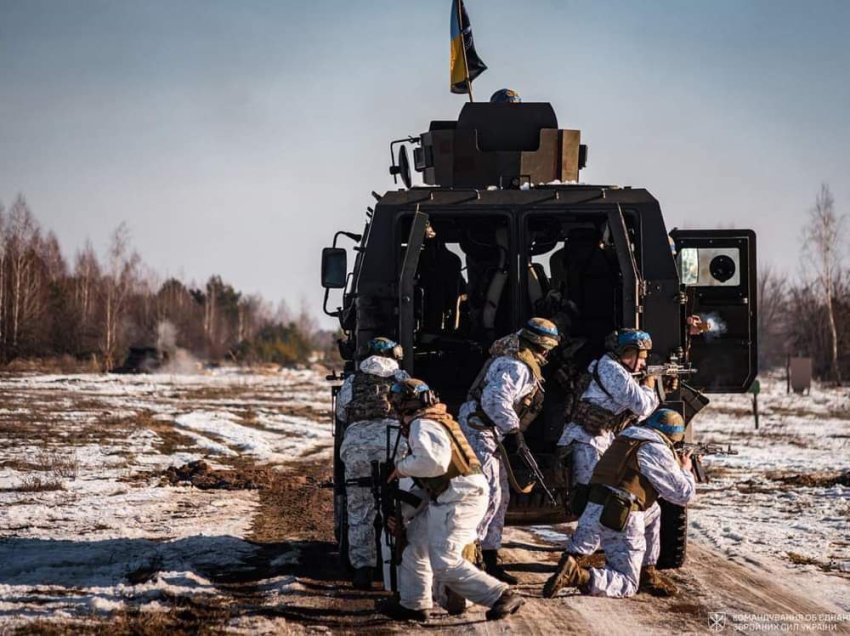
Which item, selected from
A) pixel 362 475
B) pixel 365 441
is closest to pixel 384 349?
pixel 365 441

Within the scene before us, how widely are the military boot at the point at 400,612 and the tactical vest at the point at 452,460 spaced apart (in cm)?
71

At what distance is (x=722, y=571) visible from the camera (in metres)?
7.81

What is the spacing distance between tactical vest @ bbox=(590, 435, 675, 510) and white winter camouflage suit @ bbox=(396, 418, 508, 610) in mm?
1123

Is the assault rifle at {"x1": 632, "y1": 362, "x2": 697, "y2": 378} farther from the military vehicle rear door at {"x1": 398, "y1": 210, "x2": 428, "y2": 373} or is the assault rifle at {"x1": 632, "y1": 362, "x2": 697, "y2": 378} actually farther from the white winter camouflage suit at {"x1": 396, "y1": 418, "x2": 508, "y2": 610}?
the white winter camouflage suit at {"x1": 396, "y1": 418, "x2": 508, "y2": 610}

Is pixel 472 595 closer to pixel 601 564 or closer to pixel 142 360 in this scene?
pixel 601 564

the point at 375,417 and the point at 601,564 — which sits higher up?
the point at 375,417

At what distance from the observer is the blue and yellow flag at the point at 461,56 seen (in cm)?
1238

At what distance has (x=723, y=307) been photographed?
8586 millimetres

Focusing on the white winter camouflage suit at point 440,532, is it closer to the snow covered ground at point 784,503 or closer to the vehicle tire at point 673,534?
the vehicle tire at point 673,534

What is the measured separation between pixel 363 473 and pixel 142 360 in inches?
1685

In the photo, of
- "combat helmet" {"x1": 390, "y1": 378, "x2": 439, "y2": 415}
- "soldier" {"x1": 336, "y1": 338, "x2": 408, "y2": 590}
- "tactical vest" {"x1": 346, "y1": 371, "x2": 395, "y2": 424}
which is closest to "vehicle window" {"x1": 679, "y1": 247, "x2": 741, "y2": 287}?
"soldier" {"x1": 336, "y1": 338, "x2": 408, "y2": 590}

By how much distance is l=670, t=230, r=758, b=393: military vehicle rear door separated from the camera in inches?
336

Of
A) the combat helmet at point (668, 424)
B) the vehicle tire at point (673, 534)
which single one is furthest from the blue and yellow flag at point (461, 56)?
the vehicle tire at point (673, 534)

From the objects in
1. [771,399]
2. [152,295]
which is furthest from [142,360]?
[771,399]
